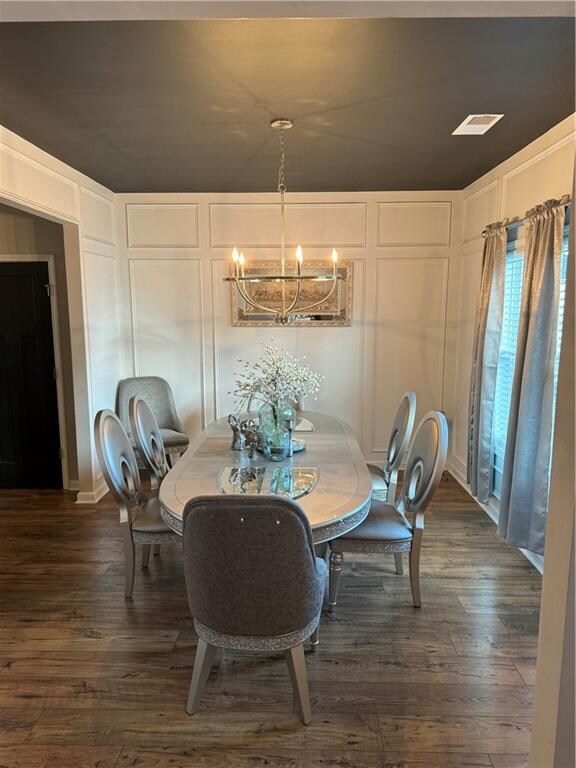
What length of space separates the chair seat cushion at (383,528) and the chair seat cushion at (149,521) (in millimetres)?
938

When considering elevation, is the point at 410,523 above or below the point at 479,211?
below

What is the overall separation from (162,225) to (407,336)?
8.23 feet

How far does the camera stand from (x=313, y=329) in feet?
14.9

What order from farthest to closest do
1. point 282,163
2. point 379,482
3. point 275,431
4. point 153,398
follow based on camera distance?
point 153,398
point 282,163
point 379,482
point 275,431

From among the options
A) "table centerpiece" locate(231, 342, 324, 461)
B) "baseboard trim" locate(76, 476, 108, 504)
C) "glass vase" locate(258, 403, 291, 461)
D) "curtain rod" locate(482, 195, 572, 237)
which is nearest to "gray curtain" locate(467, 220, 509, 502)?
"curtain rod" locate(482, 195, 572, 237)

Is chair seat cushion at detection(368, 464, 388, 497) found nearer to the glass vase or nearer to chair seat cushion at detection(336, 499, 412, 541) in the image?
chair seat cushion at detection(336, 499, 412, 541)

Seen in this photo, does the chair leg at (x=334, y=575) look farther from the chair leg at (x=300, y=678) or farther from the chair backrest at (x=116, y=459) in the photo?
the chair backrest at (x=116, y=459)

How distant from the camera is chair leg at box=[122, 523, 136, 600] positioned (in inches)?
101

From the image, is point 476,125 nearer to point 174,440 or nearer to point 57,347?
point 174,440

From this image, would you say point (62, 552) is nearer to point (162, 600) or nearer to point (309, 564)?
point (162, 600)

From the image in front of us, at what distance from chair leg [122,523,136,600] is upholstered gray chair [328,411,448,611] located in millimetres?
1066

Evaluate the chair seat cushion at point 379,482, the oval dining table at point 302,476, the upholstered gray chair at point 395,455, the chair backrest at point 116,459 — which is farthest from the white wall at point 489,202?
the chair backrest at point 116,459

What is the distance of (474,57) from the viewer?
1895 millimetres

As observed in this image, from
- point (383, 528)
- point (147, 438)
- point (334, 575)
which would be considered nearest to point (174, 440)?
point (147, 438)
